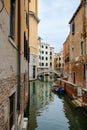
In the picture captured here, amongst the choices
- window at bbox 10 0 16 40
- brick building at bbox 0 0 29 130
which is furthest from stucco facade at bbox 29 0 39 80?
window at bbox 10 0 16 40

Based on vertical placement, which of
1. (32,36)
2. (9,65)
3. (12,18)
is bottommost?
(9,65)

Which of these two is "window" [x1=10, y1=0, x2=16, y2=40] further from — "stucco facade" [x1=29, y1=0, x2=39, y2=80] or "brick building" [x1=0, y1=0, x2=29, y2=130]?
"stucco facade" [x1=29, y1=0, x2=39, y2=80]

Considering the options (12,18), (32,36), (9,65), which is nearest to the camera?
(9,65)

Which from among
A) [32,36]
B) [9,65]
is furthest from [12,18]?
[32,36]

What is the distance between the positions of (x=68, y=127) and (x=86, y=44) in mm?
9284

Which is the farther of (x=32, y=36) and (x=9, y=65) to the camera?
(x=32, y=36)

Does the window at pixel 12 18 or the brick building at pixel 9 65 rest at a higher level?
the window at pixel 12 18

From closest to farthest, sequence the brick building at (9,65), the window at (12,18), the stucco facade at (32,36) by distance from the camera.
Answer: the brick building at (9,65)
the window at (12,18)
the stucco facade at (32,36)

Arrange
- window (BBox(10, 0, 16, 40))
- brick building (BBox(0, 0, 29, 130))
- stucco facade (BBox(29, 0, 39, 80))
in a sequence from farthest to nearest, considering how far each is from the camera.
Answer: stucco facade (BBox(29, 0, 39, 80))
window (BBox(10, 0, 16, 40))
brick building (BBox(0, 0, 29, 130))

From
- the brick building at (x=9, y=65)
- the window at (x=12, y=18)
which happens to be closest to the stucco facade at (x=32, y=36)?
the brick building at (x=9, y=65)

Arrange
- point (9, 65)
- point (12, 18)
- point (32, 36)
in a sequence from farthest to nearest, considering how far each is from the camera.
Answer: point (32, 36) < point (12, 18) < point (9, 65)

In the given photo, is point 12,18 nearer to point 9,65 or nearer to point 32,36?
point 9,65

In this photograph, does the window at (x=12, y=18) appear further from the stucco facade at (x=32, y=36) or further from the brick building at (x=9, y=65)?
the stucco facade at (x=32, y=36)

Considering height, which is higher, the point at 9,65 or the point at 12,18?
the point at 12,18
